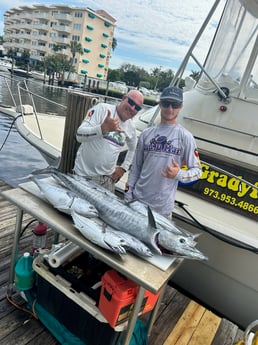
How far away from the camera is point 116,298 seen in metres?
1.66

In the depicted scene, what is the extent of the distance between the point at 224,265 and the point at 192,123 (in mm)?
1635

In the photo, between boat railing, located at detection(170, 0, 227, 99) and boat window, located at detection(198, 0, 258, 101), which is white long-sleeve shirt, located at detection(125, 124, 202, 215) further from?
boat window, located at detection(198, 0, 258, 101)

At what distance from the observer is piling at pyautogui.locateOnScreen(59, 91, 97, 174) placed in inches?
124

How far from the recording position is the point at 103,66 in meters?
71.3

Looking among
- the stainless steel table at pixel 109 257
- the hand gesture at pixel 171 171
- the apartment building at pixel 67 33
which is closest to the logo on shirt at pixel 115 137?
the hand gesture at pixel 171 171

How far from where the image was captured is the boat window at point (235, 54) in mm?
3127

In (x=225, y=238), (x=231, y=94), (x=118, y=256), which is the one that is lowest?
(x=225, y=238)

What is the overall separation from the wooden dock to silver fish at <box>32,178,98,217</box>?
109cm

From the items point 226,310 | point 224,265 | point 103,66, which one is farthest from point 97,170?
point 103,66

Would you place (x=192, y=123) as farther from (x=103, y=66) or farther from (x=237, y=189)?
(x=103, y=66)

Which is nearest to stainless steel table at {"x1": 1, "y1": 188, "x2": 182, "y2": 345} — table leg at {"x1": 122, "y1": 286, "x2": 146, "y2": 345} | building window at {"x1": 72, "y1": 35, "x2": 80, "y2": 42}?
table leg at {"x1": 122, "y1": 286, "x2": 146, "y2": 345}

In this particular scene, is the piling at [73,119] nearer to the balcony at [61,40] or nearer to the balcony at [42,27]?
the balcony at [61,40]

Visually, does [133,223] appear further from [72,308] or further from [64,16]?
[64,16]

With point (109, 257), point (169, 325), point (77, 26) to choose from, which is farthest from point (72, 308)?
point (77, 26)
